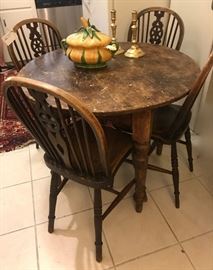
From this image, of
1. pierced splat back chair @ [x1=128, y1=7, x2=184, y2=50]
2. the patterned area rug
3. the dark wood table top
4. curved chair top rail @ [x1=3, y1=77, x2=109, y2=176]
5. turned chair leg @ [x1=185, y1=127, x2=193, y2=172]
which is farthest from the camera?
the patterned area rug

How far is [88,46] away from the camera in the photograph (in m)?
1.20

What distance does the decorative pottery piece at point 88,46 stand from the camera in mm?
1203

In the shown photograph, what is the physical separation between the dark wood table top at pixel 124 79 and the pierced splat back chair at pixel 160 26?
15.3 inches

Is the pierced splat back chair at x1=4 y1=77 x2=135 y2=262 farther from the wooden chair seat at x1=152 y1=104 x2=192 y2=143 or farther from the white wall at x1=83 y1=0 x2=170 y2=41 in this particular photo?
the white wall at x1=83 y1=0 x2=170 y2=41

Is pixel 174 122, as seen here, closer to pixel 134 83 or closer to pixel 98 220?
pixel 134 83

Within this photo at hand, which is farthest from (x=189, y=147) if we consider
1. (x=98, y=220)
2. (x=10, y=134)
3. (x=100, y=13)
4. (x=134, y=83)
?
(x=10, y=134)

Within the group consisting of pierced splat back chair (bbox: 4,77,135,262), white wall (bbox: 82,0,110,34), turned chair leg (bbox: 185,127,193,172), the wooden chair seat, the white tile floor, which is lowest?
the white tile floor

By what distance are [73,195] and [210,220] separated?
839 mm

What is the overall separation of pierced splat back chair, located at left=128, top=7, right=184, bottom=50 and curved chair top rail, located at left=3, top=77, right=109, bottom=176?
46.8 inches

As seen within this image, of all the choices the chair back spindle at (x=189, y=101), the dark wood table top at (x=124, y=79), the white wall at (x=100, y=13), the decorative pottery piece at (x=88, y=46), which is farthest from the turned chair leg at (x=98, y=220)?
the white wall at (x=100, y=13)

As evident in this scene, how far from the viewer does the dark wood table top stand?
1067 millimetres

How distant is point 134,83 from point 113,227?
2.66ft

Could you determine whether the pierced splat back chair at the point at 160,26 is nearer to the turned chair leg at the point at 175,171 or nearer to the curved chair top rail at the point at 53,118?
the turned chair leg at the point at 175,171

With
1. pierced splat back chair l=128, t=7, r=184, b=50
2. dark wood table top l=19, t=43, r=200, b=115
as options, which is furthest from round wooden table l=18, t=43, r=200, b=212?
pierced splat back chair l=128, t=7, r=184, b=50
